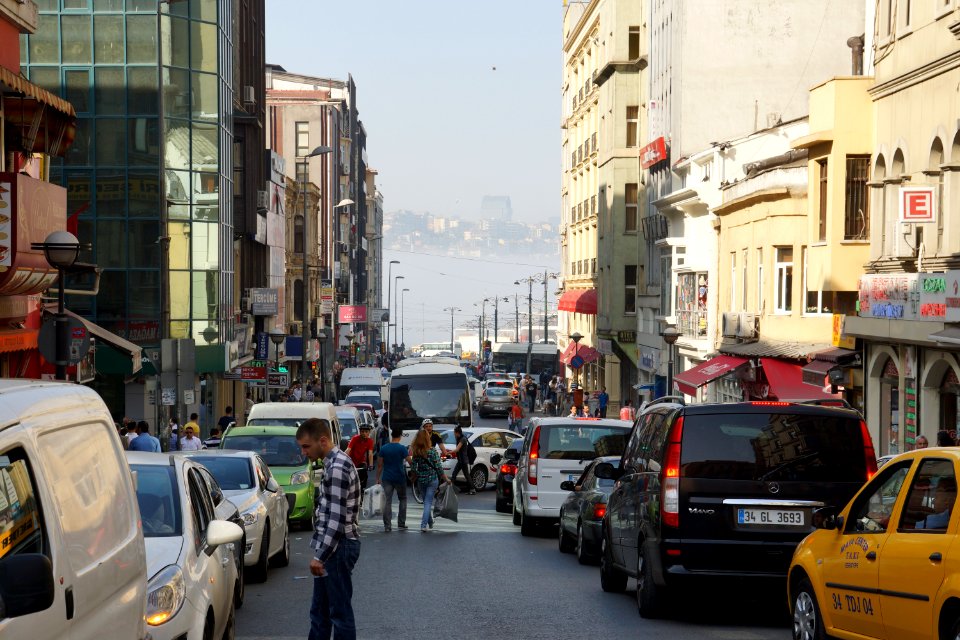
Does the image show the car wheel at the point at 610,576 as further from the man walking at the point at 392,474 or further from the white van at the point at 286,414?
the white van at the point at 286,414

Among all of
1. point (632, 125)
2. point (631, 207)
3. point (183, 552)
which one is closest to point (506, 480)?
point (183, 552)

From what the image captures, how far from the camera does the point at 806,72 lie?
50469 mm

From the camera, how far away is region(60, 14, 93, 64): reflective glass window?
4678 cm

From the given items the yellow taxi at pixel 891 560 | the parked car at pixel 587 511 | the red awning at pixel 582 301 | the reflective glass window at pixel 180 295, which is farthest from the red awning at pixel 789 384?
the red awning at pixel 582 301

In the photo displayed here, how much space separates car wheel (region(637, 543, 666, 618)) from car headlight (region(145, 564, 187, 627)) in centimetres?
499

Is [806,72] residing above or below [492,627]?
above

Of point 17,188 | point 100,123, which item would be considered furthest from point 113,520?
point 100,123

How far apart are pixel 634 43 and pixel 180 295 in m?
27.6

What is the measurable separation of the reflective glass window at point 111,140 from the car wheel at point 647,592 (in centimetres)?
3720

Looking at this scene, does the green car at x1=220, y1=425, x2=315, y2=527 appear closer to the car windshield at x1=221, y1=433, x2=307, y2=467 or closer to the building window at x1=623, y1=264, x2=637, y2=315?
the car windshield at x1=221, y1=433, x2=307, y2=467

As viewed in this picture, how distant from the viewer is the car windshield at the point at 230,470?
16.7m

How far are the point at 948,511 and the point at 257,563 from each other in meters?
9.15

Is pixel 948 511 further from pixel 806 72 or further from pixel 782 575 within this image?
pixel 806 72

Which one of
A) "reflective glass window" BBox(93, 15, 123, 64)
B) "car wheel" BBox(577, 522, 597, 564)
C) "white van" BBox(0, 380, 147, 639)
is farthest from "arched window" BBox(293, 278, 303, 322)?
"white van" BBox(0, 380, 147, 639)
